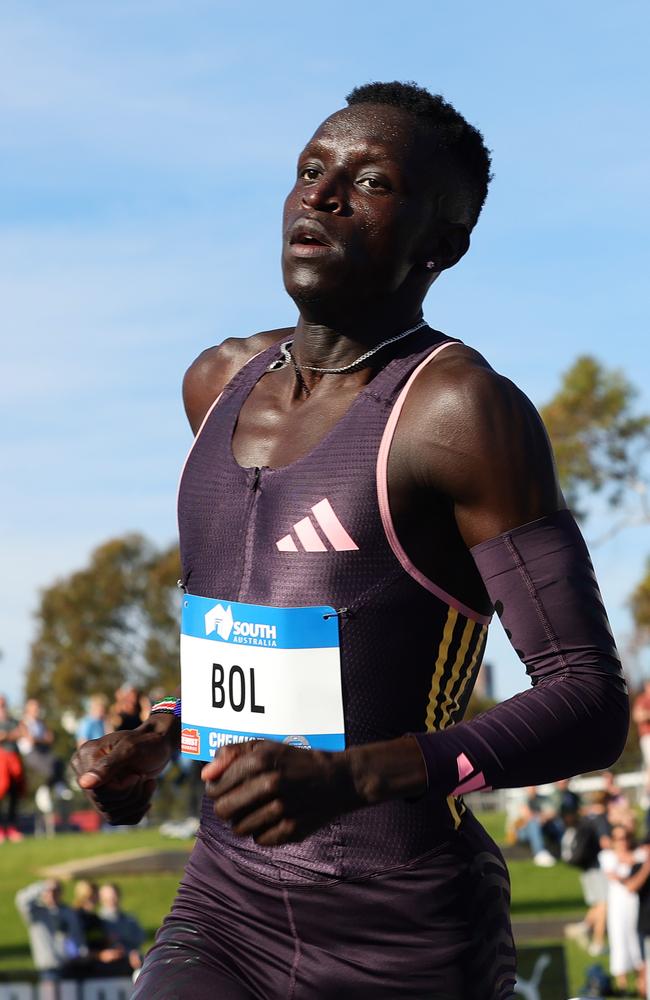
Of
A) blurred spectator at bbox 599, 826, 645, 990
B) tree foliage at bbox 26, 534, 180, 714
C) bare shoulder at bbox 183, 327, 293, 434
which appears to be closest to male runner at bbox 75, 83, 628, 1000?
bare shoulder at bbox 183, 327, 293, 434

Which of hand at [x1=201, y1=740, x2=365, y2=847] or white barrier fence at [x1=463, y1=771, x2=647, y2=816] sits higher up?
hand at [x1=201, y1=740, x2=365, y2=847]

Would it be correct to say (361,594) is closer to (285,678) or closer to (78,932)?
(285,678)

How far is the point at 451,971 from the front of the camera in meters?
2.95

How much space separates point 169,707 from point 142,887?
17.9 meters

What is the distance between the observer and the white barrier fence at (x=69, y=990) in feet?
43.2

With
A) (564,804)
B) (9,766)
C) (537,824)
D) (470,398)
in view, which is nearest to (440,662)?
(470,398)

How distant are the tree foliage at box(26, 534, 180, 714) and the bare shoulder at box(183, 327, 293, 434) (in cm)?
5756

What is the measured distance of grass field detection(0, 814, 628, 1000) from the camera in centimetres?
1811

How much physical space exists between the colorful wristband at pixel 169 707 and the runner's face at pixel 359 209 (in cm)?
100

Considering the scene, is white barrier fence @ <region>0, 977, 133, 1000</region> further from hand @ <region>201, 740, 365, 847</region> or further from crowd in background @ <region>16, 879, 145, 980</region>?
hand @ <region>201, 740, 365, 847</region>

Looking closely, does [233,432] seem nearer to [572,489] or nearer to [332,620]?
[332,620]

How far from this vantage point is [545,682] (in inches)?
109

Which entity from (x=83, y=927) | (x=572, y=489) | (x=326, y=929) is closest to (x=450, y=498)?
(x=326, y=929)

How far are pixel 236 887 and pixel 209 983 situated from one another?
8.9 inches
